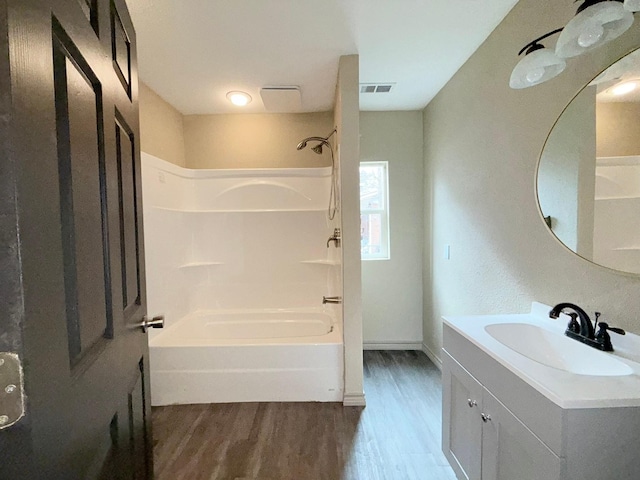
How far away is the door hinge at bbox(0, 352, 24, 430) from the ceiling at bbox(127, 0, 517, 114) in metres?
1.88

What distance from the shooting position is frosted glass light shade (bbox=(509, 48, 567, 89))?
1.23 meters

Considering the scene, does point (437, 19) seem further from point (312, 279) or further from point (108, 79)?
point (312, 279)

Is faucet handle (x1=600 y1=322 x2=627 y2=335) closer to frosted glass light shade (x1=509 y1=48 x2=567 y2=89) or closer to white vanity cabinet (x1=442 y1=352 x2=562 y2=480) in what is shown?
white vanity cabinet (x1=442 y1=352 x2=562 y2=480)

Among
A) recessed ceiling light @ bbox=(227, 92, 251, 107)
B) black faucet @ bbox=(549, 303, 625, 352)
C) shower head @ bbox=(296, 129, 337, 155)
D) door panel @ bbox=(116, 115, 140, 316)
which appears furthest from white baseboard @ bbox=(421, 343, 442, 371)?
recessed ceiling light @ bbox=(227, 92, 251, 107)

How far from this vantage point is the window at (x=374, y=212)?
10.7 feet

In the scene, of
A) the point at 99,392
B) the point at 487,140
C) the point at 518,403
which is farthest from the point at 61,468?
the point at 487,140

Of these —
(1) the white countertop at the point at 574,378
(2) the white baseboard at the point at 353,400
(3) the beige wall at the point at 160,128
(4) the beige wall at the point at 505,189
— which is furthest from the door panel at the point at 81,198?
(3) the beige wall at the point at 160,128

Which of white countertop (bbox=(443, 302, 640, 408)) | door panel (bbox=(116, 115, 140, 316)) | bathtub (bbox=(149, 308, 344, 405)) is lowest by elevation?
bathtub (bbox=(149, 308, 344, 405))

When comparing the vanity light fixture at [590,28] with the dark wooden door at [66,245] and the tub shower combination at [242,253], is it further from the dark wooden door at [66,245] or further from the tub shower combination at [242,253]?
the tub shower combination at [242,253]

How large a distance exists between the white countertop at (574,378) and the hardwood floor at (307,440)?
948 millimetres

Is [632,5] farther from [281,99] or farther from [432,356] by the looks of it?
[432,356]

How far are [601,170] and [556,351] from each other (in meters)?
0.75

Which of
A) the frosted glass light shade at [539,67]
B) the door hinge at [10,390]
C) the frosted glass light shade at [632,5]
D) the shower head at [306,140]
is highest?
the shower head at [306,140]

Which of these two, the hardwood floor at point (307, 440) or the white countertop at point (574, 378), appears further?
the hardwood floor at point (307, 440)
